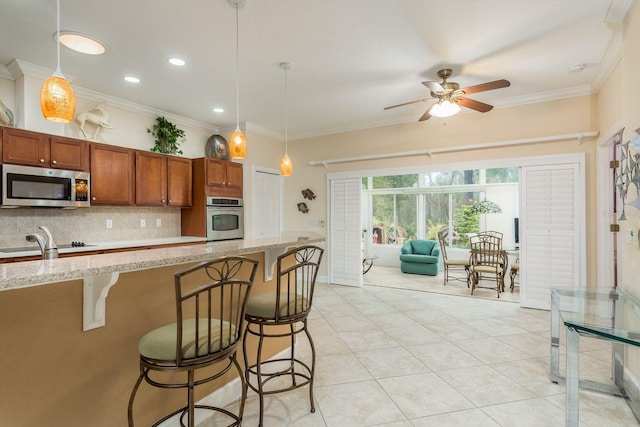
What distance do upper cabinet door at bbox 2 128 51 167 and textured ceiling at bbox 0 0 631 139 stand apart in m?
0.77

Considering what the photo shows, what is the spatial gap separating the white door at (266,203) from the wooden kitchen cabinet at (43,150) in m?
2.60

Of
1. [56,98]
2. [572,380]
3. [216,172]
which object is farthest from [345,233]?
[56,98]

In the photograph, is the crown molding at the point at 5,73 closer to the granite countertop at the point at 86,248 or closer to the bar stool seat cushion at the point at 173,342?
the granite countertop at the point at 86,248

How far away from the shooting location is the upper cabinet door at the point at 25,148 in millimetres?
3129

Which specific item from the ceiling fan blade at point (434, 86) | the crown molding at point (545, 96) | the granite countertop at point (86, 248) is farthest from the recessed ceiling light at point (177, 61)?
the crown molding at point (545, 96)

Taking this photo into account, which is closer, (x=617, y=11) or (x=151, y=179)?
(x=617, y=11)

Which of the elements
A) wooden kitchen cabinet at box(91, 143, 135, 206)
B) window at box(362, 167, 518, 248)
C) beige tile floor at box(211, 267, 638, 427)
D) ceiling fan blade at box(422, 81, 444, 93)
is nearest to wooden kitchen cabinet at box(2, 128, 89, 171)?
wooden kitchen cabinet at box(91, 143, 135, 206)

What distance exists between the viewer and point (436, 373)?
8.68 feet

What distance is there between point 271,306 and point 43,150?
322cm

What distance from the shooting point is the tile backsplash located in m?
3.39

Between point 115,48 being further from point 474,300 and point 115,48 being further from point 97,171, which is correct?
point 474,300

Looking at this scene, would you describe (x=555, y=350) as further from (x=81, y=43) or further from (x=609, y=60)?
(x=81, y=43)

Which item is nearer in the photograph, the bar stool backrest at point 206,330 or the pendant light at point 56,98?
the bar stool backrest at point 206,330

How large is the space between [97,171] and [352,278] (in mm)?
4203
